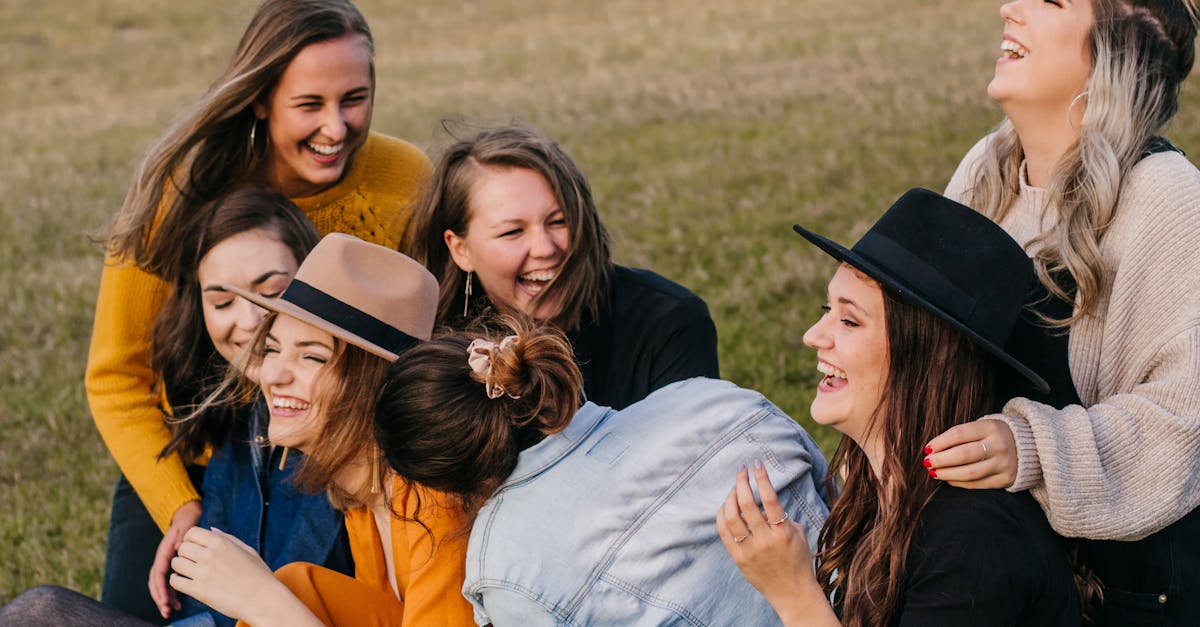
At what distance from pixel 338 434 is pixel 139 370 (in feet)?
5.05

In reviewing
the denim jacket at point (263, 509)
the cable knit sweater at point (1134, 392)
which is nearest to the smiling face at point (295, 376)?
the denim jacket at point (263, 509)

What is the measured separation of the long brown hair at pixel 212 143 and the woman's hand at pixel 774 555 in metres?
2.62

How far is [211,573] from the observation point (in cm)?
378

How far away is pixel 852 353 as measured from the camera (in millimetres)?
3285

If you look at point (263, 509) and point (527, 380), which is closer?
point (527, 380)

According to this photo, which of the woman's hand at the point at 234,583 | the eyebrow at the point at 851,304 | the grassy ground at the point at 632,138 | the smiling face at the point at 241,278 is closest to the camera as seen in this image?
the eyebrow at the point at 851,304

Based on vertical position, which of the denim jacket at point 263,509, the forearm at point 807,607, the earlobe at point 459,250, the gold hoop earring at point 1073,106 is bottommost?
the denim jacket at point 263,509

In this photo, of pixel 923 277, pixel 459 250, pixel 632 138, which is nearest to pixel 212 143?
pixel 459 250

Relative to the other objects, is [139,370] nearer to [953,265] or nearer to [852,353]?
[852,353]

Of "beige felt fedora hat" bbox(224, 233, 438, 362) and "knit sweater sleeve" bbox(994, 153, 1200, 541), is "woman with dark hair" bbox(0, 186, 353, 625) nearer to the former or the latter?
"beige felt fedora hat" bbox(224, 233, 438, 362)

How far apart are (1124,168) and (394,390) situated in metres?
2.05

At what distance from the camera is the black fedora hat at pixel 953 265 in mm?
3199

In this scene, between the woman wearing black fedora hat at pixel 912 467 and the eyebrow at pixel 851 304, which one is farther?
the eyebrow at pixel 851 304

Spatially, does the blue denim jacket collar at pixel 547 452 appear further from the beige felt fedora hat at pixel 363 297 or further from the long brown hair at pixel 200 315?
the long brown hair at pixel 200 315
